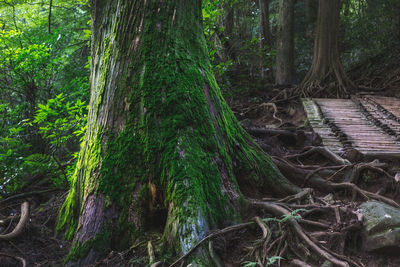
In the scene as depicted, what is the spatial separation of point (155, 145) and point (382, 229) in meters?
1.75

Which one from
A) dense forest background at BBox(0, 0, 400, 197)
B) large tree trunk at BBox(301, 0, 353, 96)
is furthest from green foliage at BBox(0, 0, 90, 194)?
large tree trunk at BBox(301, 0, 353, 96)

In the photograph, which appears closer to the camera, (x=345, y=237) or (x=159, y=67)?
(x=345, y=237)

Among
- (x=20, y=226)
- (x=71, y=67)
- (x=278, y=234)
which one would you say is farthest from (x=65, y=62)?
(x=278, y=234)

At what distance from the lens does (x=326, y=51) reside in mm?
10352

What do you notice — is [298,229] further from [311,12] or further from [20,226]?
[311,12]

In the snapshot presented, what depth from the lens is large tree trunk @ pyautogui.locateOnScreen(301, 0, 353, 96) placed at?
33.3 feet

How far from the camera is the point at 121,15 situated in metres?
3.25

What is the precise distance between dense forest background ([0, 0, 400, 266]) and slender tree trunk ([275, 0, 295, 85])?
0.05 meters

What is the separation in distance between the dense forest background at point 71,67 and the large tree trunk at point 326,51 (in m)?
A: 0.42

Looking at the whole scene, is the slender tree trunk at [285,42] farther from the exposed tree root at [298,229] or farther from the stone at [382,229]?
the stone at [382,229]

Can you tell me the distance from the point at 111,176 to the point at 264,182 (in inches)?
59.5

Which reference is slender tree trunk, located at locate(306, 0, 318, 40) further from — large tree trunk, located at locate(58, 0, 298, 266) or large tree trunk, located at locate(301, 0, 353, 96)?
large tree trunk, located at locate(58, 0, 298, 266)

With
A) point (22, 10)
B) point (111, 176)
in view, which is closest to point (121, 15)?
point (111, 176)

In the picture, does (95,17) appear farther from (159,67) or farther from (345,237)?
(345,237)
